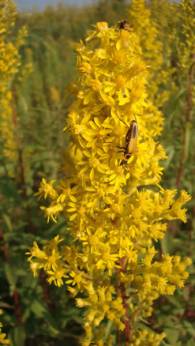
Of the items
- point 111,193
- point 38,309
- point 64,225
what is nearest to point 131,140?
point 111,193

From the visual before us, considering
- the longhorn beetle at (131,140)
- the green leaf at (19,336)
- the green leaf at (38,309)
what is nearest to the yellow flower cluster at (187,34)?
the longhorn beetle at (131,140)

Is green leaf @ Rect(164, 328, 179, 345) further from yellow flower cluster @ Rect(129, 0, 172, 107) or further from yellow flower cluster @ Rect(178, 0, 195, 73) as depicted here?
yellow flower cluster @ Rect(178, 0, 195, 73)

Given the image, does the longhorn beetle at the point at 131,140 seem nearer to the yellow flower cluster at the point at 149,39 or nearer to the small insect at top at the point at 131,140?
the small insect at top at the point at 131,140

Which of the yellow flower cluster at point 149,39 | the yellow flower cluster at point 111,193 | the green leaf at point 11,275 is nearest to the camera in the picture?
the yellow flower cluster at point 111,193

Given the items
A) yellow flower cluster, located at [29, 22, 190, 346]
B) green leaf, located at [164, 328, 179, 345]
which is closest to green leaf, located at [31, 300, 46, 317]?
green leaf, located at [164, 328, 179, 345]

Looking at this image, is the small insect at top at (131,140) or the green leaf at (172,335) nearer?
the small insect at top at (131,140)

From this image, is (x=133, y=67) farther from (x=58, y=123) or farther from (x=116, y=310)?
(x=58, y=123)

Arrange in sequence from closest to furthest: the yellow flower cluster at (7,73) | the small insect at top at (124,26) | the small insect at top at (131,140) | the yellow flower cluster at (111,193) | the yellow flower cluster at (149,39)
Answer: the small insect at top at (131,140) → the yellow flower cluster at (111,193) → the small insect at top at (124,26) → the yellow flower cluster at (7,73) → the yellow flower cluster at (149,39)
